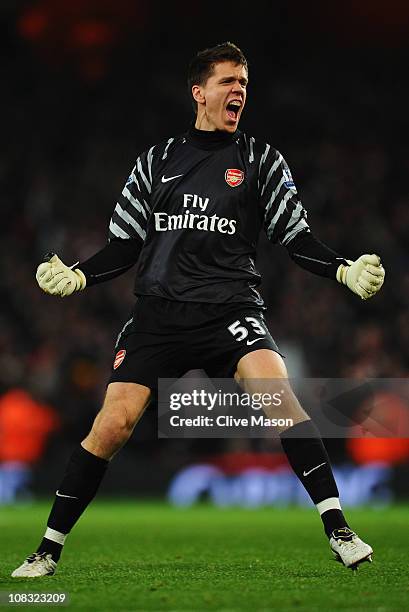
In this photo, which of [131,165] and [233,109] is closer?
[233,109]

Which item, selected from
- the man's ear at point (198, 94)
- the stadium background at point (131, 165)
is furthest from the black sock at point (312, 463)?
the stadium background at point (131, 165)

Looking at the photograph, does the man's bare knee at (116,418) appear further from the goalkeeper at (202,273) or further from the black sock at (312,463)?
the black sock at (312,463)

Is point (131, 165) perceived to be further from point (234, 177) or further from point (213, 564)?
point (234, 177)

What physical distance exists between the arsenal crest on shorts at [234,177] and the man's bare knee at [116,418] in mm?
987

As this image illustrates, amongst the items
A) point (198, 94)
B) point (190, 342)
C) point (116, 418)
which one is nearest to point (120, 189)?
A: point (198, 94)

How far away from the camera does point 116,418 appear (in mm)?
4879

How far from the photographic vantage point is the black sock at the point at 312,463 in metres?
4.80

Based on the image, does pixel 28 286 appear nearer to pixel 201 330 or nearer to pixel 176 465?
pixel 176 465

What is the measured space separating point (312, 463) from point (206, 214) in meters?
1.17

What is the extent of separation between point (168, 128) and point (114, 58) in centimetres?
179

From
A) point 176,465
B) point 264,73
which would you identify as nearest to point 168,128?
point 264,73

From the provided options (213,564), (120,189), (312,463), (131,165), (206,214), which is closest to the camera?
(312,463)

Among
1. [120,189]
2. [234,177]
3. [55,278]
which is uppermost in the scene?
[120,189]

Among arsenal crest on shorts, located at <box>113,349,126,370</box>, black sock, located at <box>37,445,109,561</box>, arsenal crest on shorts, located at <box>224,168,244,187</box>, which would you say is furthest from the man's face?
black sock, located at <box>37,445,109,561</box>
